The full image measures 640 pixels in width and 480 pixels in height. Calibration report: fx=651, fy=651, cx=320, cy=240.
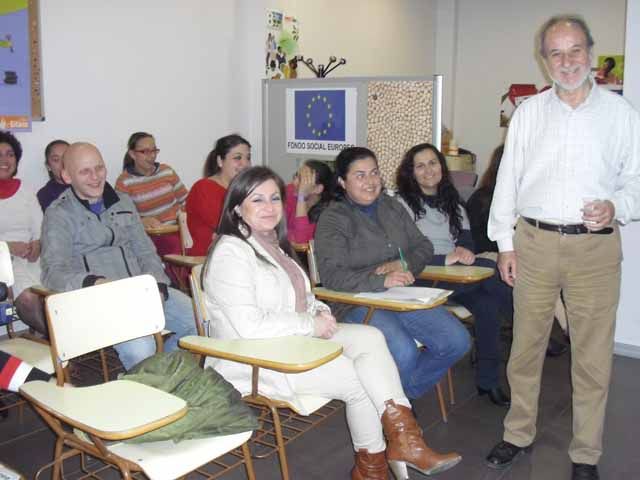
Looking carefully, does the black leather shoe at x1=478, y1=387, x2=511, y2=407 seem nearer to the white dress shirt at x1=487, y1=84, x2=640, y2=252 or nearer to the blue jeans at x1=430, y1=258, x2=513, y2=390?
→ the blue jeans at x1=430, y1=258, x2=513, y2=390

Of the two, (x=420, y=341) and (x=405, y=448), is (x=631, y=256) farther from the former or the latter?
(x=405, y=448)

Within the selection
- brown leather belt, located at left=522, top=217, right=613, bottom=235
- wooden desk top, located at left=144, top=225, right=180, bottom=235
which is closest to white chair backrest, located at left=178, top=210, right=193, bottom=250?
wooden desk top, located at left=144, top=225, right=180, bottom=235

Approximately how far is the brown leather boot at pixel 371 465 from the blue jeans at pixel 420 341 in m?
0.46

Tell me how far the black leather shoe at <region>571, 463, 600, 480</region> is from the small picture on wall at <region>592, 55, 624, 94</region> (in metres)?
5.80

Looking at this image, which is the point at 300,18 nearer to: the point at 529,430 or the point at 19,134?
the point at 19,134

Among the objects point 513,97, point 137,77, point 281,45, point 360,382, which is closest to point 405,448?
point 360,382

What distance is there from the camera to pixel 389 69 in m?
7.55

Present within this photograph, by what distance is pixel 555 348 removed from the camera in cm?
372

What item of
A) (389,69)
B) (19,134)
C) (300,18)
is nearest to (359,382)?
(19,134)

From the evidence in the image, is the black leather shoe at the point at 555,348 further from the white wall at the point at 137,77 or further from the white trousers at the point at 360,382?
the white wall at the point at 137,77

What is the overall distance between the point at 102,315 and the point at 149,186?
2.55 meters


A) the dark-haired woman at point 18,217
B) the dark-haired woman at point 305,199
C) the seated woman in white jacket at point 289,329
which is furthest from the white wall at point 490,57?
the seated woman in white jacket at point 289,329

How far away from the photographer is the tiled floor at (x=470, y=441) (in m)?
2.45

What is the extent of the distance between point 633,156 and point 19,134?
339 cm
